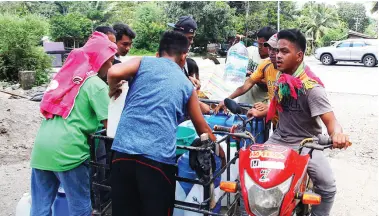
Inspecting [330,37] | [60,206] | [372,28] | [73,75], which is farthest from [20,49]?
[372,28]

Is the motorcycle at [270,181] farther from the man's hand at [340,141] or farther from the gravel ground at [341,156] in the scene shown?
the gravel ground at [341,156]

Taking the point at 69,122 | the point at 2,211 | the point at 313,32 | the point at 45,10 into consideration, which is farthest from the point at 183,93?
the point at 45,10

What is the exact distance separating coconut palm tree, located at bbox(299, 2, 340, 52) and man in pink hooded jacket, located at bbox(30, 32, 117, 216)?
4098cm

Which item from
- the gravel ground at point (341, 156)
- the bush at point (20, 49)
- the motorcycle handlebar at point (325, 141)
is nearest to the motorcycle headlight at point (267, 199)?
the motorcycle handlebar at point (325, 141)

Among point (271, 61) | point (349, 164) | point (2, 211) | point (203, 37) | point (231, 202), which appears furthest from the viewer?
point (203, 37)

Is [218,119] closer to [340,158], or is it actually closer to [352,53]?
[340,158]

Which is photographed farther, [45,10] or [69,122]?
[45,10]

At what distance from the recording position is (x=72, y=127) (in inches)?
107

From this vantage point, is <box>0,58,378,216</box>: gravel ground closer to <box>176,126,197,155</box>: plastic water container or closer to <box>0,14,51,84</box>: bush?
<box>176,126,197,155</box>: plastic water container

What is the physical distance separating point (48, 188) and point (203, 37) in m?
28.1

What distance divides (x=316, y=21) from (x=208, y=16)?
742 inches

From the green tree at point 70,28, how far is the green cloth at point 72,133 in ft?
106

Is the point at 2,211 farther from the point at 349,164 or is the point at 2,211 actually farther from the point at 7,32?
the point at 7,32

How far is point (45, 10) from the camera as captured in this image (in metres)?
44.8
